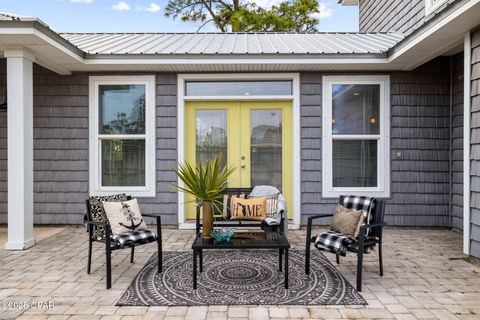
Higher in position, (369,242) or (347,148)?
(347,148)

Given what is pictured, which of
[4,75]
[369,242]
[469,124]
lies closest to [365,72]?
[469,124]

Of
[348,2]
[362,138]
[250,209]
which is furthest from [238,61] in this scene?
[348,2]

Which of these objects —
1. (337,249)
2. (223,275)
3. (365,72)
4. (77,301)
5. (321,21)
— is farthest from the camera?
(321,21)

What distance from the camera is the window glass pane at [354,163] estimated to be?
5.27 metres

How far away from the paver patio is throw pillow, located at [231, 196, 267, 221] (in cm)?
73

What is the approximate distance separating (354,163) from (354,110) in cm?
84

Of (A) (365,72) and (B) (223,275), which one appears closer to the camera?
(B) (223,275)

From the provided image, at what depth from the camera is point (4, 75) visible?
530 cm

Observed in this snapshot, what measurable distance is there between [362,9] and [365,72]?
4.71m

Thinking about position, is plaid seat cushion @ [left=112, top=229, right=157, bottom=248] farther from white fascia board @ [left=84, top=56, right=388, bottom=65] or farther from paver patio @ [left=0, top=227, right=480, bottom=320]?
white fascia board @ [left=84, top=56, right=388, bottom=65]

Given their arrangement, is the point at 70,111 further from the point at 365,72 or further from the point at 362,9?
the point at 362,9

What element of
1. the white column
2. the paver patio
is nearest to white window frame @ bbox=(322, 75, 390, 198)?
the paver patio

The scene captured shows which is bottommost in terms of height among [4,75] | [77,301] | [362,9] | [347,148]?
[77,301]

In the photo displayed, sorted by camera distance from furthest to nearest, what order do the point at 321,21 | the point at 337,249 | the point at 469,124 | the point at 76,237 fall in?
1. the point at 321,21
2. the point at 76,237
3. the point at 469,124
4. the point at 337,249
